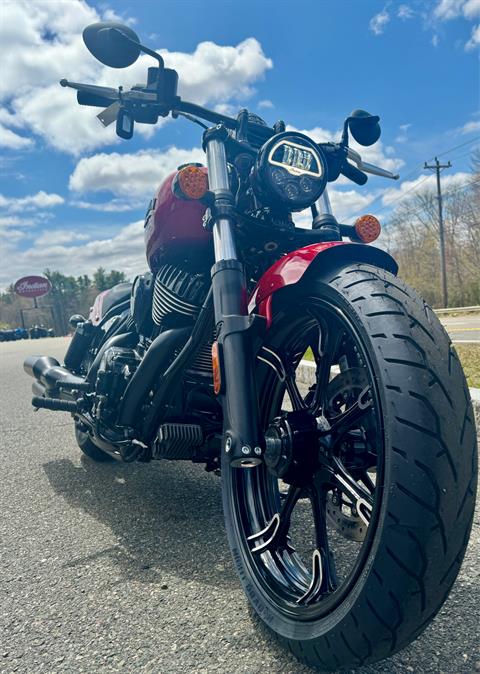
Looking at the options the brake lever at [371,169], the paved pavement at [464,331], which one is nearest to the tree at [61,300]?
the paved pavement at [464,331]

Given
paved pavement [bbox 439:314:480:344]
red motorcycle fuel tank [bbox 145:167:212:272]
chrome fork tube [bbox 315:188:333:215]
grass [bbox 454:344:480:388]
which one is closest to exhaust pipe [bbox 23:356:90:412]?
red motorcycle fuel tank [bbox 145:167:212:272]

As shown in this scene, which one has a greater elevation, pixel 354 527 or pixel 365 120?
pixel 365 120

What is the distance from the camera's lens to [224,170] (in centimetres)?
200

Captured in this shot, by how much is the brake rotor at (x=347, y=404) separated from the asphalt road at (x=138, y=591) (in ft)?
1.17

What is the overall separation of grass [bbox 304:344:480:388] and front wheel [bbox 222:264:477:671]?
2.17 metres

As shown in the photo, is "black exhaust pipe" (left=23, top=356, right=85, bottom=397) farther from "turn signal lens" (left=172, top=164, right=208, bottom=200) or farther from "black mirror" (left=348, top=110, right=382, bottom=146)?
"black mirror" (left=348, top=110, right=382, bottom=146)

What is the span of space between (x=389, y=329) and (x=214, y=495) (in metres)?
1.98

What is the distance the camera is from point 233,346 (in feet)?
5.49

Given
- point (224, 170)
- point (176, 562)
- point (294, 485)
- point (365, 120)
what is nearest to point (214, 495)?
point (176, 562)

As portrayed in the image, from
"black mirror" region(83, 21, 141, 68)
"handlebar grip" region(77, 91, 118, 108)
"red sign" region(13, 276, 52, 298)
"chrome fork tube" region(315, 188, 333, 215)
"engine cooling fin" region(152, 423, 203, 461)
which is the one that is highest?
"red sign" region(13, 276, 52, 298)

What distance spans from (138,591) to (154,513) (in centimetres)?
80

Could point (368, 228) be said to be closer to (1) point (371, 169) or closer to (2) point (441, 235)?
(1) point (371, 169)

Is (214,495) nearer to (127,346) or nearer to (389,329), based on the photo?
(127,346)

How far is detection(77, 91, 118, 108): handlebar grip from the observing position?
2.27 m
